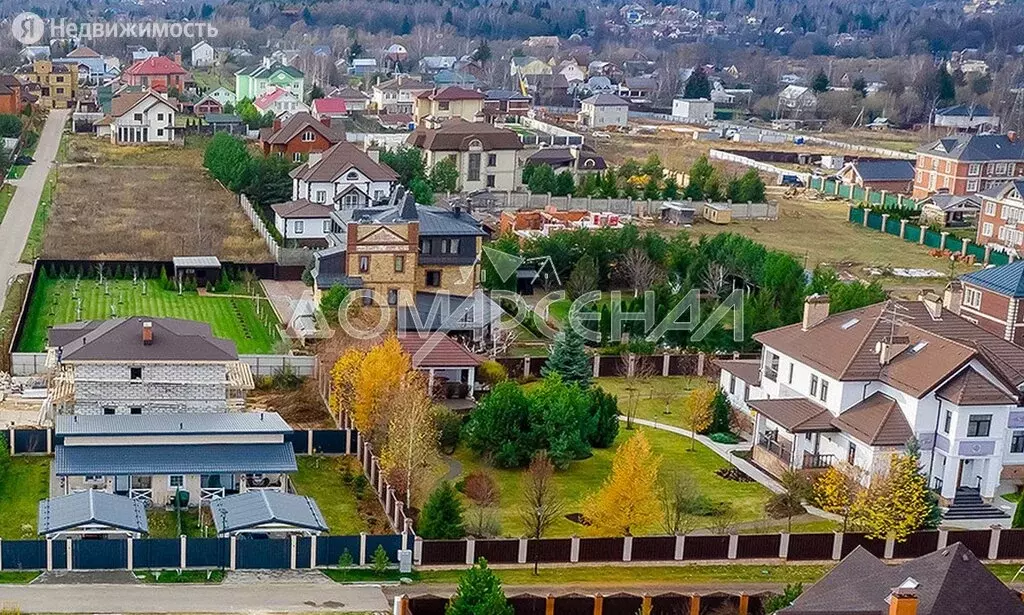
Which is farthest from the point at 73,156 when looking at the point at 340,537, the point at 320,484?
the point at 340,537

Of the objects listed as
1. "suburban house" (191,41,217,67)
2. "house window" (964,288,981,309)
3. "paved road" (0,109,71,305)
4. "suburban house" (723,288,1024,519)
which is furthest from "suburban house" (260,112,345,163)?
"suburban house" (191,41,217,67)

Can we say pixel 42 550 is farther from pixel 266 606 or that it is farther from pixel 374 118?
pixel 374 118

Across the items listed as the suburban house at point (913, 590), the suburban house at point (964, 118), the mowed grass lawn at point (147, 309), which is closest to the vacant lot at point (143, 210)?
the mowed grass lawn at point (147, 309)

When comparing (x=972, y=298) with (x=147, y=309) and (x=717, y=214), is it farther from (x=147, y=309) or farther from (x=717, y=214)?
(x=717, y=214)

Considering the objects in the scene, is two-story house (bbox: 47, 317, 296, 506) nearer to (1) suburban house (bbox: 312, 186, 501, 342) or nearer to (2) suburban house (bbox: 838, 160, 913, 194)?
(1) suburban house (bbox: 312, 186, 501, 342)

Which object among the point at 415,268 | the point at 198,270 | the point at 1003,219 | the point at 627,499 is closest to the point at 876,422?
the point at 627,499

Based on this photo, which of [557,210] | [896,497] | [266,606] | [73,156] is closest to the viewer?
[266,606]

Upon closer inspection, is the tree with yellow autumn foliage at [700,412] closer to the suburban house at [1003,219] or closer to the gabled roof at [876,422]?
the gabled roof at [876,422]
